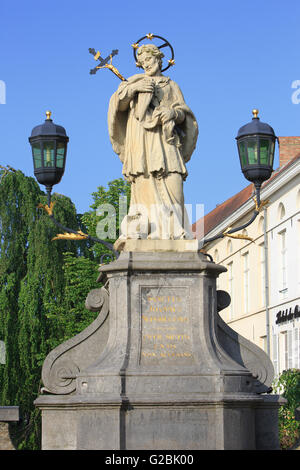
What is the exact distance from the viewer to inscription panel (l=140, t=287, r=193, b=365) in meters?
11.5

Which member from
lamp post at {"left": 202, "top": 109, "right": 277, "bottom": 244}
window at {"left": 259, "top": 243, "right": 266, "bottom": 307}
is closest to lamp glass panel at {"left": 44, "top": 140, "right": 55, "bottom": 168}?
lamp post at {"left": 202, "top": 109, "right": 277, "bottom": 244}

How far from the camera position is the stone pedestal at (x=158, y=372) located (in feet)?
36.2

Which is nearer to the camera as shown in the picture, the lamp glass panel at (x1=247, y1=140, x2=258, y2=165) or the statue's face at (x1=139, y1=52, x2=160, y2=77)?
the statue's face at (x1=139, y1=52, x2=160, y2=77)

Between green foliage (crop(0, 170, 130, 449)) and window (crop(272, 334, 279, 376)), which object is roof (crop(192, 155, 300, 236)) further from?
green foliage (crop(0, 170, 130, 449))

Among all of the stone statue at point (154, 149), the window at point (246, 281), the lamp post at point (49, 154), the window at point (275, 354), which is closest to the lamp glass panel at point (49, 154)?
the lamp post at point (49, 154)

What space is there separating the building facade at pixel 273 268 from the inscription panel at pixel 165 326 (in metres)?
22.4

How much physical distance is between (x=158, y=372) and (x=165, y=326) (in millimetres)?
646

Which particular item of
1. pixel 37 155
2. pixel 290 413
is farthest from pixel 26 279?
pixel 37 155

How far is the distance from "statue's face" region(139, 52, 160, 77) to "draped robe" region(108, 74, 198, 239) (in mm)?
144

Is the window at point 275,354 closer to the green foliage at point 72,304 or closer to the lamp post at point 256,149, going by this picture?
the green foliage at point 72,304

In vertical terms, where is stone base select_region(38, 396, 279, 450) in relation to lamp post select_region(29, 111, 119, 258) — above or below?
below

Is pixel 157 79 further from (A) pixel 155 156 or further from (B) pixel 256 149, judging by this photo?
(B) pixel 256 149

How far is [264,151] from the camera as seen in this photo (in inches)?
526
